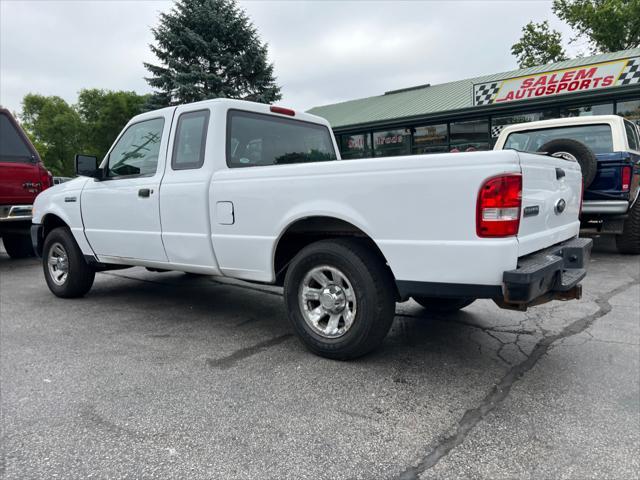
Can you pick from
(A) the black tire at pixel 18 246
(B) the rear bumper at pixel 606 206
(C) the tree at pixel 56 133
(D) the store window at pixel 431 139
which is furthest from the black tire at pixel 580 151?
(C) the tree at pixel 56 133

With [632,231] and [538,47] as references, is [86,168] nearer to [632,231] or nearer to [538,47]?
[632,231]

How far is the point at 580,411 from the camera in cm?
254

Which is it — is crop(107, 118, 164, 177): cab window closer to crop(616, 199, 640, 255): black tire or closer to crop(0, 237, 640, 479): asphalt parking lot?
crop(0, 237, 640, 479): asphalt parking lot

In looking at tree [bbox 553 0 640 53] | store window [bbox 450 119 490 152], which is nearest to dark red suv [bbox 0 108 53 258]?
store window [bbox 450 119 490 152]

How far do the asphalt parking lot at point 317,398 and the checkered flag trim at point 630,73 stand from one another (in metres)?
9.47

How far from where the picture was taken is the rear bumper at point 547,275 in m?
2.48

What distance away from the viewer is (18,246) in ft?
29.3

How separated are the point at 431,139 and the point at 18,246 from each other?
11872mm

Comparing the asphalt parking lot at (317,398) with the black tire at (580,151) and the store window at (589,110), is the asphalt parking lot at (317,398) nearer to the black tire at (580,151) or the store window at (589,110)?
the black tire at (580,151)

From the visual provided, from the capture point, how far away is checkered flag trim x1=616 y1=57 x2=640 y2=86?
1135 cm

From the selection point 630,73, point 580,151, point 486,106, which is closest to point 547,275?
point 580,151

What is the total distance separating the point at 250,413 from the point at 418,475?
984mm

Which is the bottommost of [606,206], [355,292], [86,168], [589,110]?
[355,292]

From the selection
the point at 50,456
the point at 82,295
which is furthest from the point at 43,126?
the point at 50,456
